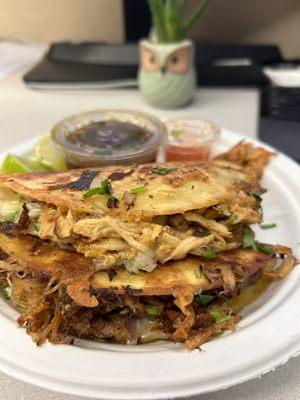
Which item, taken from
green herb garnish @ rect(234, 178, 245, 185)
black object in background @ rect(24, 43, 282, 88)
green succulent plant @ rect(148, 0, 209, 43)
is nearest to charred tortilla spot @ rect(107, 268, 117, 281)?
green herb garnish @ rect(234, 178, 245, 185)

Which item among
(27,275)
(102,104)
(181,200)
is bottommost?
(102,104)

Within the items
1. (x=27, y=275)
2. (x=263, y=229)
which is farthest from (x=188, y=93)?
(x=27, y=275)

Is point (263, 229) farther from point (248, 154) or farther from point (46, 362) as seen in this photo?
point (46, 362)

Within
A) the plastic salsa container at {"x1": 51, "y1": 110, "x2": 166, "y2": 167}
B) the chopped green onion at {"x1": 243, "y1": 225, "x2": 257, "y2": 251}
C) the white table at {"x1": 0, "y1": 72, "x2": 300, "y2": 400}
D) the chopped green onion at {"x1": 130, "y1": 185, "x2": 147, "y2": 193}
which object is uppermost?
the chopped green onion at {"x1": 130, "y1": 185, "x2": 147, "y2": 193}

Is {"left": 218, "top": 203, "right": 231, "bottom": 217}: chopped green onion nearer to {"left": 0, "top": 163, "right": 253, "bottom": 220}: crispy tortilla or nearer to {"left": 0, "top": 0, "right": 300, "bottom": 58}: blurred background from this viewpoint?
{"left": 0, "top": 163, "right": 253, "bottom": 220}: crispy tortilla

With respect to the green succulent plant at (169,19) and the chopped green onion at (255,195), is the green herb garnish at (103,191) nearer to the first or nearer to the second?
the chopped green onion at (255,195)

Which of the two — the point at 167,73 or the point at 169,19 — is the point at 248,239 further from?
the point at 169,19
